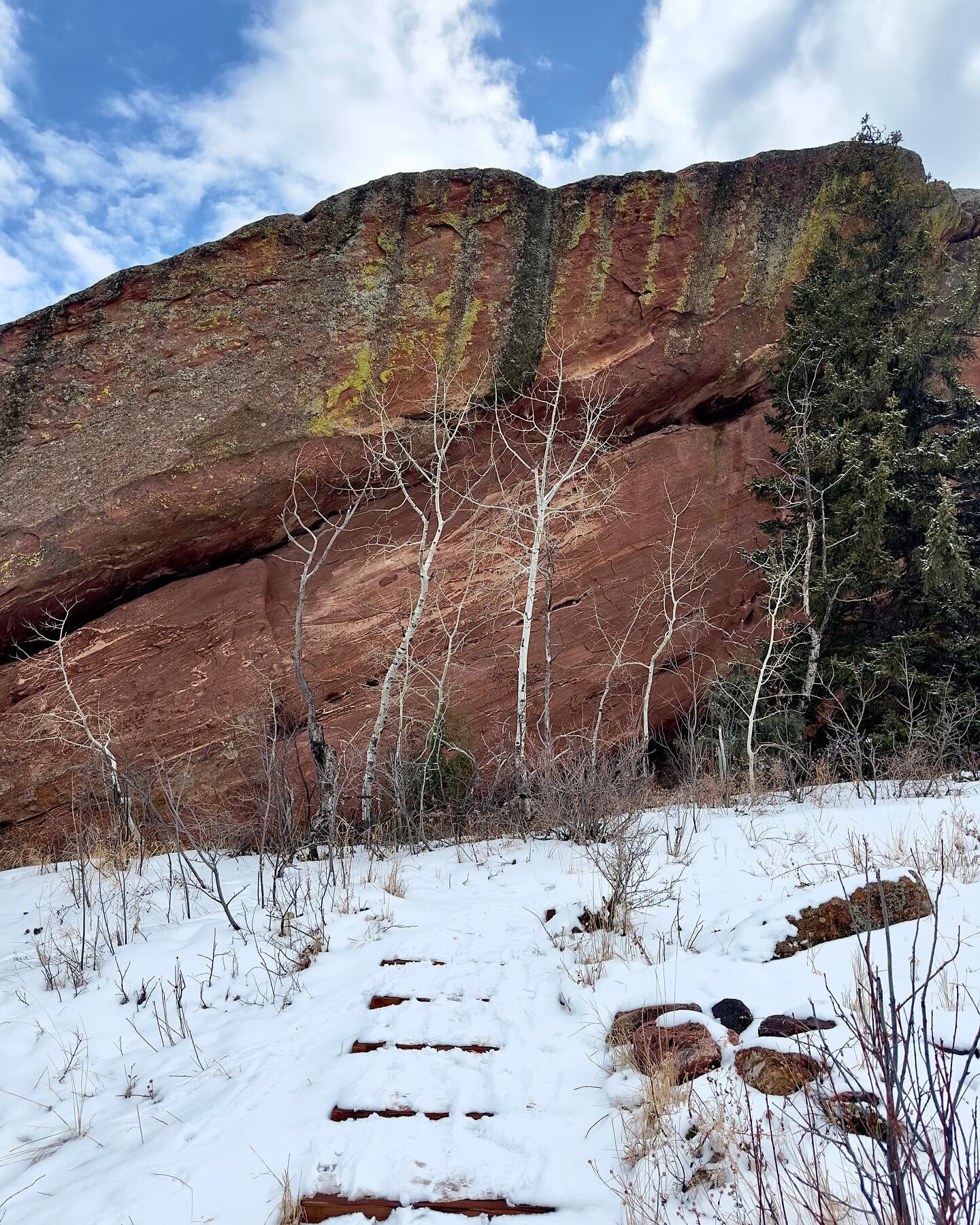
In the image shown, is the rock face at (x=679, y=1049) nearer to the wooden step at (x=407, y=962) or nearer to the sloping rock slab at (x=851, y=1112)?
the sloping rock slab at (x=851, y=1112)

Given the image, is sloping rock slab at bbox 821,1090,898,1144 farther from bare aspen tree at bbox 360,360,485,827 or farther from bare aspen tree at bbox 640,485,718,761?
bare aspen tree at bbox 640,485,718,761

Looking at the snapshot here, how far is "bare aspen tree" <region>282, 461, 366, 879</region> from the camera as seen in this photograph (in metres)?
9.20

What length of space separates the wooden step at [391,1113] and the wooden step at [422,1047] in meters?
0.45

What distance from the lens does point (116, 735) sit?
12.3 m

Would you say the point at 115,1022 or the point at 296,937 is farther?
the point at 296,937

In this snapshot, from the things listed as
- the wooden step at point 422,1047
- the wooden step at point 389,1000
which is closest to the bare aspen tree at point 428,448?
the wooden step at point 389,1000

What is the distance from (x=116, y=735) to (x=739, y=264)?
14.9m

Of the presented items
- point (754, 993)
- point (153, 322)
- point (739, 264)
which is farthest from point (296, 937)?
point (739, 264)

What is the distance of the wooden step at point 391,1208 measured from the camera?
2.31 meters

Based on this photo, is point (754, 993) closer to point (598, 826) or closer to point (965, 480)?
point (598, 826)

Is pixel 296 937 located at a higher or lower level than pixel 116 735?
lower

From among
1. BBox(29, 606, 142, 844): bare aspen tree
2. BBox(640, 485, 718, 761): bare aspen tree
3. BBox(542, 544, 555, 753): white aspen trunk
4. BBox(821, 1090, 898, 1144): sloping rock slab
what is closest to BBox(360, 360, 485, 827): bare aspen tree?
BBox(542, 544, 555, 753): white aspen trunk

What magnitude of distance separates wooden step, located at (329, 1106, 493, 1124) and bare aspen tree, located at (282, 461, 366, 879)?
19.9ft

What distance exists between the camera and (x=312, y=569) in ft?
41.7
